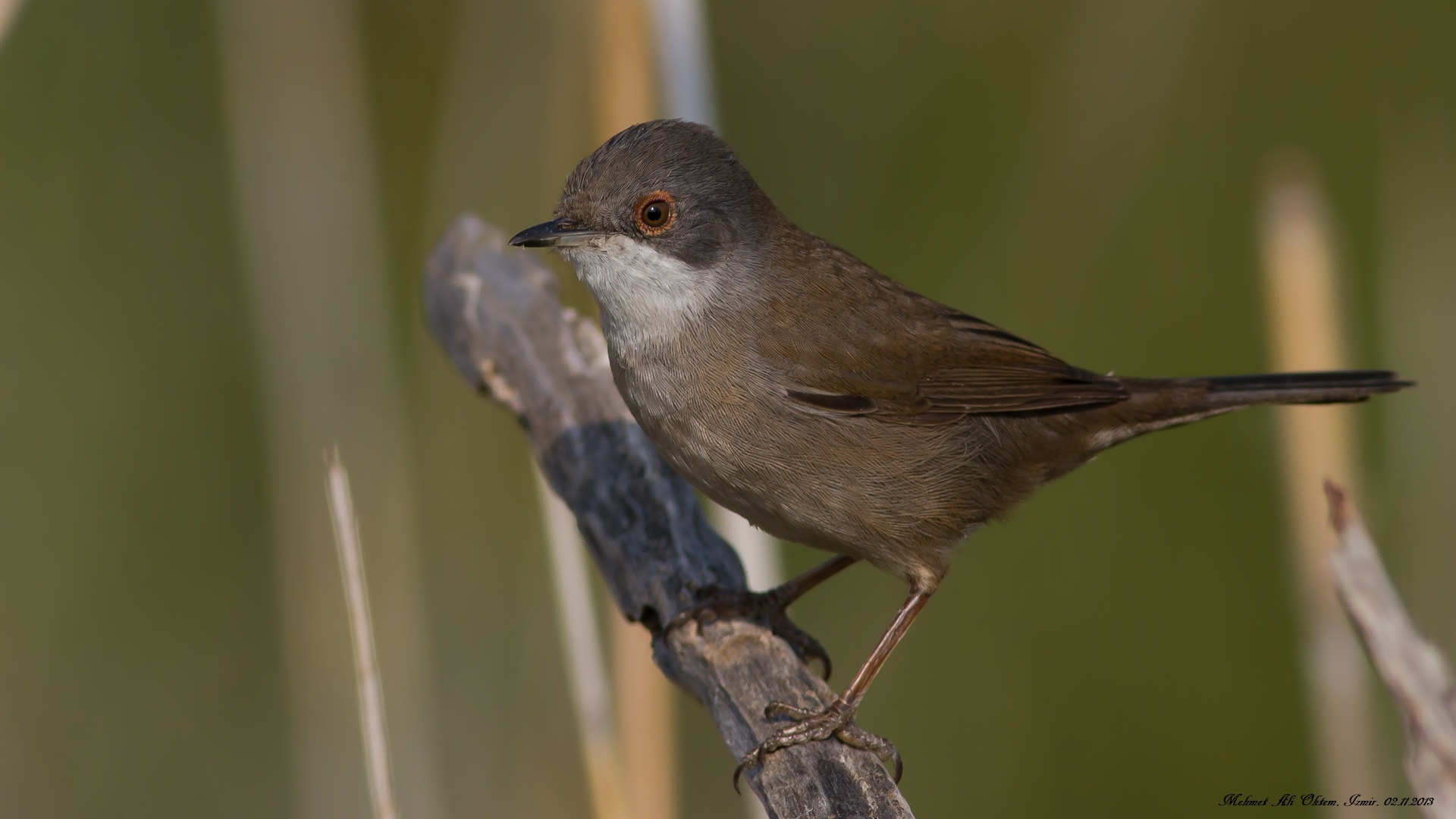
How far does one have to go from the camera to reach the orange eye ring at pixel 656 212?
354 centimetres

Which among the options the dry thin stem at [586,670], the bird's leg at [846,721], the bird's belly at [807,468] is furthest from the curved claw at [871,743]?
the dry thin stem at [586,670]

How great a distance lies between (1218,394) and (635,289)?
170 centimetres

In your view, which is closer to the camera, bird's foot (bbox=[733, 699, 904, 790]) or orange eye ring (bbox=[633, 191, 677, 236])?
bird's foot (bbox=[733, 699, 904, 790])

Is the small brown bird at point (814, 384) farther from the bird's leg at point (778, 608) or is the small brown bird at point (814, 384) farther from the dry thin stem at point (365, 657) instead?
the dry thin stem at point (365, 657)

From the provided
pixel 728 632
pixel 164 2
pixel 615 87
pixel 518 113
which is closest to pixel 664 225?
pixel 615 87

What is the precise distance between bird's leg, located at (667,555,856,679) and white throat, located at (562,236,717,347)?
721mm

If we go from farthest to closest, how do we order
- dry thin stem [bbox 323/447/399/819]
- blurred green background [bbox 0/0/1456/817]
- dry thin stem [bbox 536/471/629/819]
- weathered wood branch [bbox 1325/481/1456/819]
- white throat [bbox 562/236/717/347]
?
blurred green background [bbox 0/0/1456/817], white throat [bbox 562/236/717/347], dry thin stem [bbox 536/471/629/819], dry thin stem [bbox 323/447/399/819], weathered wood branch [bbox 1325/481/1456/819]

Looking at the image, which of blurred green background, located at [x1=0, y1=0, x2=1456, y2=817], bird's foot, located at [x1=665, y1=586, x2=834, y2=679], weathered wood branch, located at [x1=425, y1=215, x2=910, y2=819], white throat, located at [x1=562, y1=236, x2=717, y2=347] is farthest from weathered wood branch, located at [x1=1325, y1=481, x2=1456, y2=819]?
blurred green background, located at [x1=0, y1=0, x2=1456, y2=817]

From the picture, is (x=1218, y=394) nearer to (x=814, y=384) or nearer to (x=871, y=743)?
(x=814, y=384)

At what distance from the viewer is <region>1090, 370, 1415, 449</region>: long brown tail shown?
363 centimetres

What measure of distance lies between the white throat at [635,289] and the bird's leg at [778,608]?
0.72 metres

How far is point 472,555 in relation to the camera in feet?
16.0

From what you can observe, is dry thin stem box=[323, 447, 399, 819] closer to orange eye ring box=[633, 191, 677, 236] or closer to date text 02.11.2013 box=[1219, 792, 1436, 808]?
orange eye ring box=[633, 191, 677, 236]

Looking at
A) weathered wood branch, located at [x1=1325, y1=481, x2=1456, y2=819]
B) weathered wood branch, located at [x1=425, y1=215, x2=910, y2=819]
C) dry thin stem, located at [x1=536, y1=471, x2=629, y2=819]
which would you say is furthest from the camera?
dry thin stem, located at [x1=536, y1=471, x2=629, y2=819]
